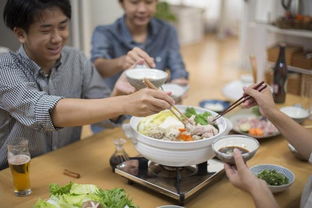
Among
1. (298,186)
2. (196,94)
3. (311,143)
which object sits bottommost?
(196,94)

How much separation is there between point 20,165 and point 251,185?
798 mm

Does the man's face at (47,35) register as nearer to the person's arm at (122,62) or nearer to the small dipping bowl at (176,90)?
the person's arm at (122,62)

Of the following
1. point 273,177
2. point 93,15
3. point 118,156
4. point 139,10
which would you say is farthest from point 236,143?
point 93,15

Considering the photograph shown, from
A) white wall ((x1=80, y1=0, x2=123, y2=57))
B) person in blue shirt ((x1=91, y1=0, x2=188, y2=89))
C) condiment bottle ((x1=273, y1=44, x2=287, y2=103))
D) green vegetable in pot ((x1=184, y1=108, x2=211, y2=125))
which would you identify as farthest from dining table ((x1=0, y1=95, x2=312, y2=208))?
white wall ((x1=80, y1=0, x2=123, y2=57))

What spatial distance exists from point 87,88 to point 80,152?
445 millimetres

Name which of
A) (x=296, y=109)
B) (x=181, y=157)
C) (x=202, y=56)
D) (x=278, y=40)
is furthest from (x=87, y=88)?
(x=202, y=56)

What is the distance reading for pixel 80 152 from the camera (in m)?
1.79

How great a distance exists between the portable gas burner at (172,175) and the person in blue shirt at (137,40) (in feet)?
3.37

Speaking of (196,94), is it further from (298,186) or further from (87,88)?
(298,186)

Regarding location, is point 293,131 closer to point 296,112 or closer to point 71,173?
point 296,112

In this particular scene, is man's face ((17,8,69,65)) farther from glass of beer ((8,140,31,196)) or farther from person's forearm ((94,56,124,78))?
person's forearm ((94,56,124,78))

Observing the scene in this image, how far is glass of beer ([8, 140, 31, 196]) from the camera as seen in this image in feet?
4.70

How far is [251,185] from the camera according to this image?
4.14 feet

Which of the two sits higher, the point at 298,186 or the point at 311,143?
the point at 311,143
